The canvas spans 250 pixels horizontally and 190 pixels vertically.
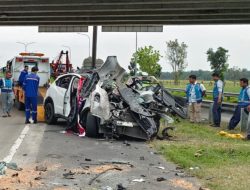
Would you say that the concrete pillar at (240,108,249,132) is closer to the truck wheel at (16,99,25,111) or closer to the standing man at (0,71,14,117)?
the standing man at (0,71,14,117)

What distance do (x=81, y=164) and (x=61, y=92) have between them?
6.49 metres

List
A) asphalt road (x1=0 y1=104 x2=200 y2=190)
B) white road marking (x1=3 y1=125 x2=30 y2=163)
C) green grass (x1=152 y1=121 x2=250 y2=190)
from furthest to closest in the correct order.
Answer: white road marking (x1=3 y1=125 x2=30 y2=163) < green grass (x1=152 y1=121 x2=250 y2=190) < asphalt road (x1=0 y1=104 x2=200 y2=190)

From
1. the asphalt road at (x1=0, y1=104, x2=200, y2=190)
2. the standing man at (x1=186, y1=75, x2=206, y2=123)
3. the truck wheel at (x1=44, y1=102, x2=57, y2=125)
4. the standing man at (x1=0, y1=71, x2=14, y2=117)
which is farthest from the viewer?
the standing man at (x1=0, y1=71, x2=14, y2=117)

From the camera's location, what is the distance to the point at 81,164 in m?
8.94

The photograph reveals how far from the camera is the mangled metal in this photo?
1234 centimetres

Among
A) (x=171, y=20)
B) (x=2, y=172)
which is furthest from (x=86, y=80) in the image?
(x=171, y=20)

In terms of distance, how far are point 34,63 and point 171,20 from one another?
8.89 metres

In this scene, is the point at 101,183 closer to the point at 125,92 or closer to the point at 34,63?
the point at 125,92

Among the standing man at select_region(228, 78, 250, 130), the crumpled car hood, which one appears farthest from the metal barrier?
the crumpled car hood

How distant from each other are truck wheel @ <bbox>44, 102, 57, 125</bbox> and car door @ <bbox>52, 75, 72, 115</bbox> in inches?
10.7

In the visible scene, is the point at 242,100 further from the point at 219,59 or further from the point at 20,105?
the point at 219,59

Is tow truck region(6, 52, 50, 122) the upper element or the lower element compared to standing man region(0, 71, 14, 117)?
upper

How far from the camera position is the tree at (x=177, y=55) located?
74.9 m

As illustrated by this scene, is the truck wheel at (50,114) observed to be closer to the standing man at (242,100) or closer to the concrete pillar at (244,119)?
the standing man at (242,100)
